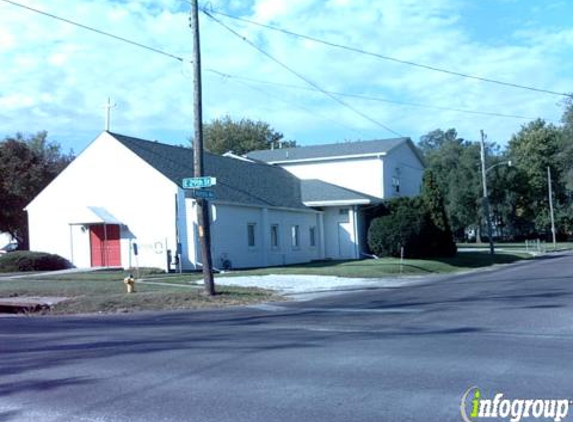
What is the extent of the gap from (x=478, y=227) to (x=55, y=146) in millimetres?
50123

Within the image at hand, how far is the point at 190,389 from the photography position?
847 cm

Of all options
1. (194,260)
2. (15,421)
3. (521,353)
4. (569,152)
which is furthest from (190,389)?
(569,152)

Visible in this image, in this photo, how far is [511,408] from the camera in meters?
7.22

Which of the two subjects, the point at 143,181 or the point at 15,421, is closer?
the point at 15,421

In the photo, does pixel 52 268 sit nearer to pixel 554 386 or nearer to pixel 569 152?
pixel 554 386

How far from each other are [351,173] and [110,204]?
1811 centimetres

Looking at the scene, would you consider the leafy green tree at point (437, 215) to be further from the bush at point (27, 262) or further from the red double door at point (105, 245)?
the bush at point (27, 262)

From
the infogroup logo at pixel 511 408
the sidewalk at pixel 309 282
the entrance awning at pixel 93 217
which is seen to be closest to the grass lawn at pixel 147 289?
the sidewalk at pixel 309 282

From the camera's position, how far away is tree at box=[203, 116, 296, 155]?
86688 millimetres

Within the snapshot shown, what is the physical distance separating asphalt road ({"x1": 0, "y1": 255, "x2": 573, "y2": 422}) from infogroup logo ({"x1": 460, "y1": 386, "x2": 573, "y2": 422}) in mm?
141

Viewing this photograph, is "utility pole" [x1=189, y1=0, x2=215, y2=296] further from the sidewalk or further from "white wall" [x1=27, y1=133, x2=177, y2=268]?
"white wall" [x1=27, y1=133, x2=177, y2=268]

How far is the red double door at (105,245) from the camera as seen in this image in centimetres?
3441

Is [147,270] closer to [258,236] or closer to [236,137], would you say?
[258,236]

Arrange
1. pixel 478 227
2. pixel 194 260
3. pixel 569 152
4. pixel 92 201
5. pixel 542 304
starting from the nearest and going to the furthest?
pixel 542 304 → pixel 194 260 → pixel 92 201 → pixel 569 152 → pixel 478 227
